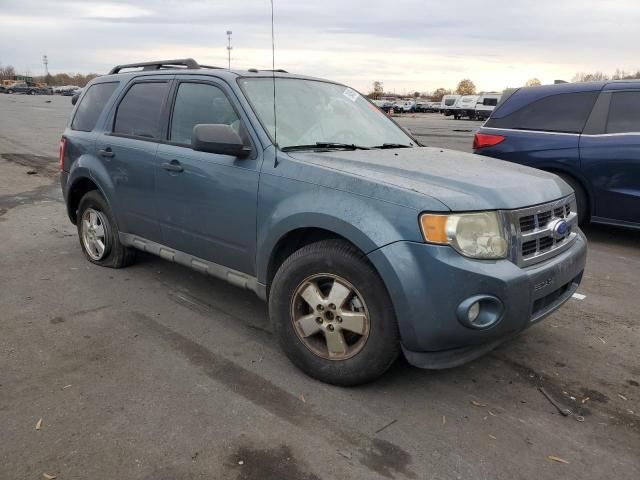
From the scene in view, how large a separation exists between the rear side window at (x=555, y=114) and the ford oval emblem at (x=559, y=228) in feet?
12.2

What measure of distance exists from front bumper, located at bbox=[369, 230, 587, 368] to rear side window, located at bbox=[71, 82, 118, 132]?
3.50m

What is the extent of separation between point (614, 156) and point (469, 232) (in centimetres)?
425

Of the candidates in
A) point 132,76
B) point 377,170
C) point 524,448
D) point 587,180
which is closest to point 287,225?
point 377,170

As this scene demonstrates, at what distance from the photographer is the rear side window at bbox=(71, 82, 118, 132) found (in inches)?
203

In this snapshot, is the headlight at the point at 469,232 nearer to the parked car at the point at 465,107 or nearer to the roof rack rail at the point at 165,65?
the roof rack rail at the point at 165,65

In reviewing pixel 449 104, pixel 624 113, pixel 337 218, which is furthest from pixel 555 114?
pixel 449 104

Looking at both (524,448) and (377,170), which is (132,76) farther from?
(524,448)

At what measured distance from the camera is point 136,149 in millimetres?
4492

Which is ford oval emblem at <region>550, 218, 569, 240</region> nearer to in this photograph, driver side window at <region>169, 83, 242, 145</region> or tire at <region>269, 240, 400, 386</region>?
tire at <region>269, 240, 400, 386</region>

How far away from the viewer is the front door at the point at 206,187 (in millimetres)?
3598

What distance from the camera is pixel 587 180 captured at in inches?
249

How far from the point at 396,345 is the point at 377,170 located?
0.99 meters

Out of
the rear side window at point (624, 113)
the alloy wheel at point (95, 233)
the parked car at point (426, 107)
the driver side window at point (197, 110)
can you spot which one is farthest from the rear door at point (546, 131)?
the parked car at point (426, 107)

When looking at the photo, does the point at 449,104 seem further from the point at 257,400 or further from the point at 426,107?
the point at 257,400
